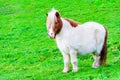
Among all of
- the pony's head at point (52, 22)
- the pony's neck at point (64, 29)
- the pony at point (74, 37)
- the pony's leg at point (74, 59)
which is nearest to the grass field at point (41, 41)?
the pony's leg at point (74, 59)

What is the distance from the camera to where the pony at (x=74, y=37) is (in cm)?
1027

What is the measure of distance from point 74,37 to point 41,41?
617cm

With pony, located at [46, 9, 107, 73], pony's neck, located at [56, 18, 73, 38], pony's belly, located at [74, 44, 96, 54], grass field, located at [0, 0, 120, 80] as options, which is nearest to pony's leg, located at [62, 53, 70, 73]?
pony, located at [46, 9, 107, 73]

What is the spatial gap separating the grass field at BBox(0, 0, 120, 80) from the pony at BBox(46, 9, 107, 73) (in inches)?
18.1

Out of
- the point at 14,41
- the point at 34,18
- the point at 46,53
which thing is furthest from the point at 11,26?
the point at 46,53

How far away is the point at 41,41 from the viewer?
1669cm

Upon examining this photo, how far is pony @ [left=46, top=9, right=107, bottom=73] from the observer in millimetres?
10266

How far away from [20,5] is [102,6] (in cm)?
519

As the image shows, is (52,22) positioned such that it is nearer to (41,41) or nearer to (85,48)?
(85,48)

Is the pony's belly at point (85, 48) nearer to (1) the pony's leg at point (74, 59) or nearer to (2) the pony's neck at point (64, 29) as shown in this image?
(1) the pony's leg at point (74, 59)

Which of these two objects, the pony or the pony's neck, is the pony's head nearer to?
the pony

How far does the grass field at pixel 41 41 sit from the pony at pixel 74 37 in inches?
18.1

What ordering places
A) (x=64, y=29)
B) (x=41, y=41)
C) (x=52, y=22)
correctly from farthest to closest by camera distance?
1. (x=41, y=41)
2. (x=64, y=29)
3. (x=52, y=22)

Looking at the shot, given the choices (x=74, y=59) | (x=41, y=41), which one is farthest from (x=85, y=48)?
(x=41, y=41)
